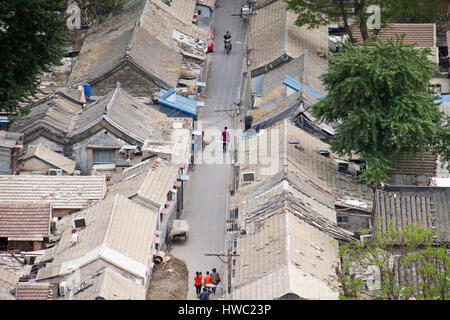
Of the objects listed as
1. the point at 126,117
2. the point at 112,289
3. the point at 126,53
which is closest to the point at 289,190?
the point at 112,289

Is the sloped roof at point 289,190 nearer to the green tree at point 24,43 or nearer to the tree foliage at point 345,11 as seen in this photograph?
the green tree at point 24,43

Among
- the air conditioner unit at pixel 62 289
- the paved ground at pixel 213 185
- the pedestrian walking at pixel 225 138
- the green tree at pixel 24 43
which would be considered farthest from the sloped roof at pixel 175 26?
the air conditioner unit at pixel 62 289

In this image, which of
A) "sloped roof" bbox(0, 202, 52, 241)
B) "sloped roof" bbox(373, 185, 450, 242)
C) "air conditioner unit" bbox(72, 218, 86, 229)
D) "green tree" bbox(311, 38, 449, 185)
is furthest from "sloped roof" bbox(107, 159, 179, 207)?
"sloped roof" bbox(373, 185, 450, 242)

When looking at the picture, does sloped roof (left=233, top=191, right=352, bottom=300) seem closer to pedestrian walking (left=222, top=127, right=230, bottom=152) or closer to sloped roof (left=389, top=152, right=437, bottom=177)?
sloped roof (left=389, top=152, right=437, bottom=177)

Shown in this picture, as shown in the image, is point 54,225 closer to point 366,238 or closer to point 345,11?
point 366,238

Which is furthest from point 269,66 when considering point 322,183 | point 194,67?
point 322,183

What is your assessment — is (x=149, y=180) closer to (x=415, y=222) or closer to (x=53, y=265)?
(x=53, y=265)
